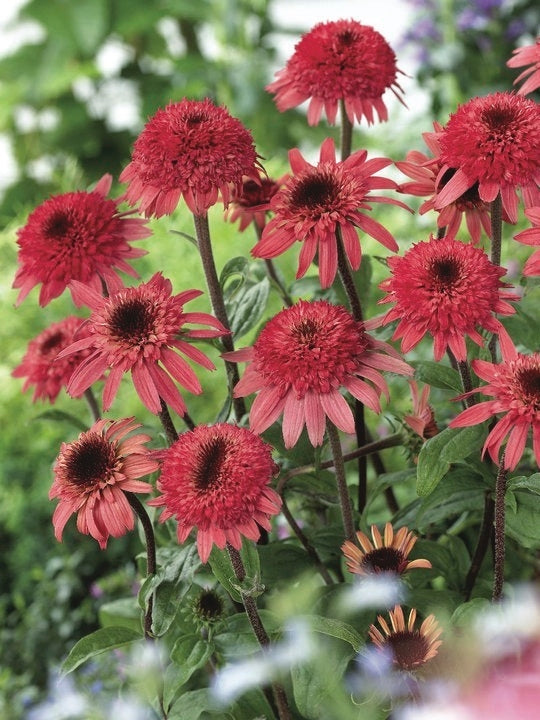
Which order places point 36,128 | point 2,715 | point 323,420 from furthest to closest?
1. point 36,128
2. point 2,715
3. point 323,420

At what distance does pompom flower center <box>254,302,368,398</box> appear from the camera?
1.67 feet

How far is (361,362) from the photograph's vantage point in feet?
1.78

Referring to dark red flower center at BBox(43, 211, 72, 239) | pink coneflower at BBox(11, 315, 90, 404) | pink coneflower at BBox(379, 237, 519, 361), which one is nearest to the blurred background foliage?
pink coneflower at BBox(11, 315, 90, 404)

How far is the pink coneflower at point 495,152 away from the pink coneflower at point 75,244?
217 mm

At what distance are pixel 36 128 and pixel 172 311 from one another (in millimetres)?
2515

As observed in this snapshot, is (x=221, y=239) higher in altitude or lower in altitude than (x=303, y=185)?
higher

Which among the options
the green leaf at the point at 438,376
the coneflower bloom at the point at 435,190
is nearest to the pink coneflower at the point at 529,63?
the coneflower bloom at the point at 435,190

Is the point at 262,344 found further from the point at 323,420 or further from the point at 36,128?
the point at 36,128

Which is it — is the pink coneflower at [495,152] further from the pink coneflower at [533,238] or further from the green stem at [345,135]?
the green stem at [345,135]

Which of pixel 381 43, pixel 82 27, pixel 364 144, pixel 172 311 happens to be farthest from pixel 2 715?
pixel 82 27

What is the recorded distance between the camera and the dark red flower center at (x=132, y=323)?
53 cm

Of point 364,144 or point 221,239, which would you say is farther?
point 364,144

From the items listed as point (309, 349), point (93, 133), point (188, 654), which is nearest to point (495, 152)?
point (309, 349)

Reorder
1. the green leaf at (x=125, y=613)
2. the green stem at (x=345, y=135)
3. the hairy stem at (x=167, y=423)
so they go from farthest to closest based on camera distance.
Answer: the green leaf at (x=125, y=613)
the green stem at (x=345, y=135)
the hairy stem at (x=167, y=423)
